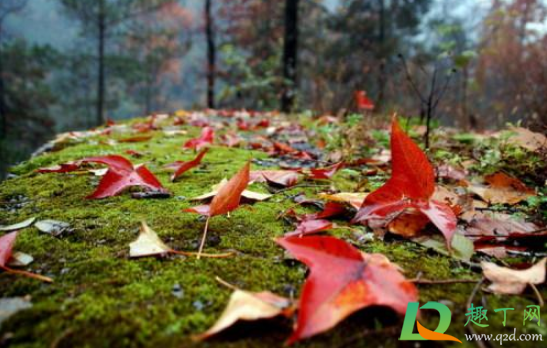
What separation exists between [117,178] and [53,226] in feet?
0.87

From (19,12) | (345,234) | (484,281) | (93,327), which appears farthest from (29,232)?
(19,12)

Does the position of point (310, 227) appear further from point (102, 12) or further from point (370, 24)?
point (102, 12)

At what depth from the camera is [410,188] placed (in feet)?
2.93

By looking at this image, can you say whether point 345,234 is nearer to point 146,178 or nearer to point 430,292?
point 430,292

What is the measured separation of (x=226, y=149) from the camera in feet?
8.13

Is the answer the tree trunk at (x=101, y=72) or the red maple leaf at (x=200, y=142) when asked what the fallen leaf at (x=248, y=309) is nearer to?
the red maple leaf at (x=200, y=142)

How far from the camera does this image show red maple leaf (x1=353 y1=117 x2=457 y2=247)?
0.85 m

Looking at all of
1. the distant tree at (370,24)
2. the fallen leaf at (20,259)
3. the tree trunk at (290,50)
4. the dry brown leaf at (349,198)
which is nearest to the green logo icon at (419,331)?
the dry brown leaf at (349,198)

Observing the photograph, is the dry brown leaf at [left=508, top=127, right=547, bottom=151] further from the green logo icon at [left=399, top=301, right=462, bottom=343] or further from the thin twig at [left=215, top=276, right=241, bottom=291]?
the thin twig at [left=215, top=276, right=241, bottom=291]

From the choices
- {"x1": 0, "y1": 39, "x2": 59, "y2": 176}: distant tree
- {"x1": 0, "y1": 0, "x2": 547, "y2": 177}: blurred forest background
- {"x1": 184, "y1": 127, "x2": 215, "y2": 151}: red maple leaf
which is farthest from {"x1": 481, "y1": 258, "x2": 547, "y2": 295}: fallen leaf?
{"x1": 0, "y1": 39, "x2": 59, "y2": 176}: distant tree

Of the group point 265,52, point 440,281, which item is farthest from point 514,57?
point 440,281

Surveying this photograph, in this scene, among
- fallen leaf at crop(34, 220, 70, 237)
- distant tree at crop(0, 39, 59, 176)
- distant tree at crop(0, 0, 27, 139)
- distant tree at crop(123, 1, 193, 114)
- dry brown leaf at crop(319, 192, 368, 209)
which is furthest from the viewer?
distant tree at crop(123, 1, 193, 114)

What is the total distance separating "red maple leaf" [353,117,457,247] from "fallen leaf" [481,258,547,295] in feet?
0.36

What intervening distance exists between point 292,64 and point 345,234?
672 centimetres
